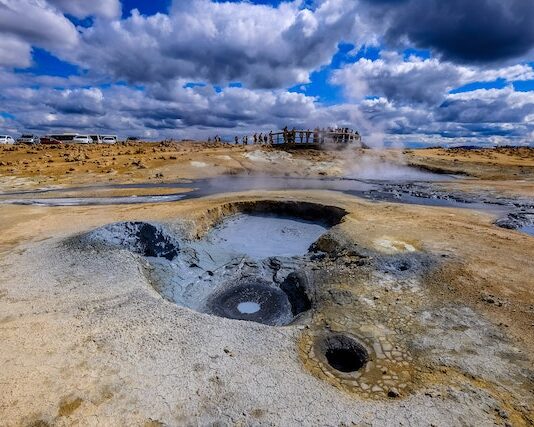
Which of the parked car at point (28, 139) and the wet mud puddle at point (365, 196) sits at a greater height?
the parked car at point (28, 139)

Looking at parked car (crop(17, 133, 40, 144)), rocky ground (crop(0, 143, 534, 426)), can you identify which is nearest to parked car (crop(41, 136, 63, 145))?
parked car (crop(17, 133, 40, 144))

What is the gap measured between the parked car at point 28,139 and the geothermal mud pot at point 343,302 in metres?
46.0

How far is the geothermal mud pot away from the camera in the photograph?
4.89m

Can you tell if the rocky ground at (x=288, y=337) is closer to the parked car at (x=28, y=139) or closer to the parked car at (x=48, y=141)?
the parked car at (x=48, y=141)

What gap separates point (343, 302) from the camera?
6895mm

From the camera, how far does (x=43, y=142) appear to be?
4612cm

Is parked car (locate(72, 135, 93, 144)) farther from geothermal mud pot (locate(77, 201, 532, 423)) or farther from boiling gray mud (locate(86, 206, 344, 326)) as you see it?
boiling gray mud (locate(86, 206, 344, 326))

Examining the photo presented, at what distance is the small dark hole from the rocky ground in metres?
0.10

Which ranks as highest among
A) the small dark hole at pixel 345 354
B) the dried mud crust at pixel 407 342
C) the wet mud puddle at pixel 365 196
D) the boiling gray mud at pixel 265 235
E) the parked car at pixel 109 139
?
the parked car at pixel 109 139

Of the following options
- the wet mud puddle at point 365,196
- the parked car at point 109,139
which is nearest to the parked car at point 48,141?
the parked car at point 109,139

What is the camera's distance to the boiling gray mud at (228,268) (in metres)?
8.05

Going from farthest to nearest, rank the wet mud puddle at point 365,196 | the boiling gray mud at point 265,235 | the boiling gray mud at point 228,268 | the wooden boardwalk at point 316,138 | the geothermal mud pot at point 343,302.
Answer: the wooden boardwalk at point 316,138 → the wet mud puddle at point 365,196 → the boiling gray mud at point 265,235 → the boiling gray mud at point 228,268 → the geothermal mud pot at point 343,302

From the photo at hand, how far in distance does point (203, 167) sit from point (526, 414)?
27.4 m

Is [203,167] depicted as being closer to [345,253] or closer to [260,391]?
[345,253]
